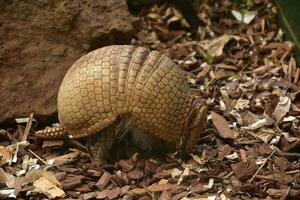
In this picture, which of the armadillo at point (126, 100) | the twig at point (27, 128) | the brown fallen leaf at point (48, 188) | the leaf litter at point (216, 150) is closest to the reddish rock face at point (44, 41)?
the twig at point (27, 128)

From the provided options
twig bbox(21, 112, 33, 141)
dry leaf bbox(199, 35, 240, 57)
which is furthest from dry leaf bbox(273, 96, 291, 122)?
twig bbox(21, 112, 33, 141)

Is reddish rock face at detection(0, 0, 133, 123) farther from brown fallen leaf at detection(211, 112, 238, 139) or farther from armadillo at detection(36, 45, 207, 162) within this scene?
brown fallen leaf at detection(211, 112, 238, 139)

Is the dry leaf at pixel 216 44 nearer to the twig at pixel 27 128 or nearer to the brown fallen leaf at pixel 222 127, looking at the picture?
the brown fallen leaf at pixel 222 127

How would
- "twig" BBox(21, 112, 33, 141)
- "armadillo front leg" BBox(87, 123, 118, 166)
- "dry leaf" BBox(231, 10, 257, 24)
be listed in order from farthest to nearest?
1. "dry leaf" BBox(231, 10, 257, 24)
2. "twig" BBox(21, 112, 33, 141)
3. "armadillo front leg" BBox(87, 123, 118, 166)

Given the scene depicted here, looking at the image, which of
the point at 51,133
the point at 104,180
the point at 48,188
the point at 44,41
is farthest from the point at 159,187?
the point at 44,41

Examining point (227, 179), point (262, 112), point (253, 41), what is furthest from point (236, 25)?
A: point (227, 179)

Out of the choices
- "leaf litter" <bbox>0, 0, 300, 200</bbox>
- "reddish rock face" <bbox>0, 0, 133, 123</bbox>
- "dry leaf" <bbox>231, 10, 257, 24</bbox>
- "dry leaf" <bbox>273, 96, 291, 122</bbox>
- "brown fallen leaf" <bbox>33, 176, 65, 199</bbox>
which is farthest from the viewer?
"dry leaf" <bbox>231, 10, 257, 24</bbox>

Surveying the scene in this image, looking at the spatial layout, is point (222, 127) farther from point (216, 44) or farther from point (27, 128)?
point (27, 128)
